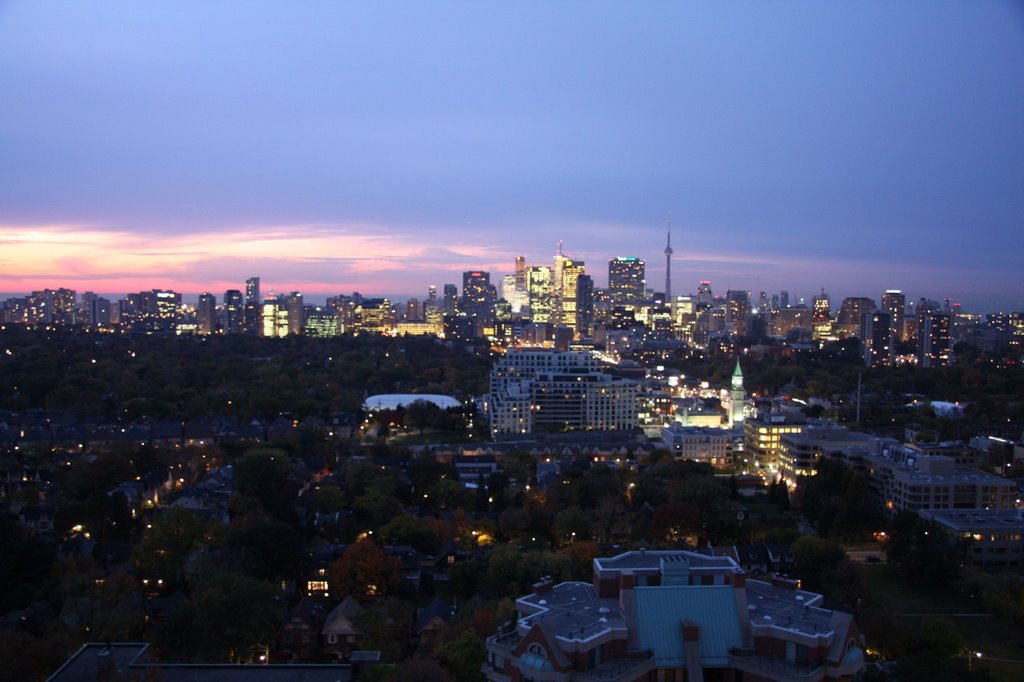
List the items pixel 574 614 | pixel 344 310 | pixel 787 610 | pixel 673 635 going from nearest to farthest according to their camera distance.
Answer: pixel 673 635 < pixel 574 614 < pixel 787 610 < pixel 344 310

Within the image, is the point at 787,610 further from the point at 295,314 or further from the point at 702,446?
the point at 295,314

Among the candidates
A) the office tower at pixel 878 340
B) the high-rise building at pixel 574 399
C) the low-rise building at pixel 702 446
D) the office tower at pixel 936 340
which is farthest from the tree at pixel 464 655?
the office tower at pixel 878 340

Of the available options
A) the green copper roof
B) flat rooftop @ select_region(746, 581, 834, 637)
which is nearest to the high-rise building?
flat rooftop @ select_region(746, 581, 834, 637)

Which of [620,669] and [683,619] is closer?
[620,669]

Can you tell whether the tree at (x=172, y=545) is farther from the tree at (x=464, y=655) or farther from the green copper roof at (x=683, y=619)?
the green copper roof at (x=683, y=619)

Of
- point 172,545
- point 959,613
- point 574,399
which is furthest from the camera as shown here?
point 574,399

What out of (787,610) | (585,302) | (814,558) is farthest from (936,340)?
(787,610)

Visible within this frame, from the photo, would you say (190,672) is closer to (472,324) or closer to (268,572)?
(268,572)
